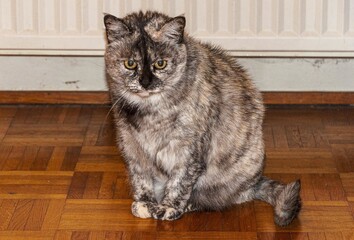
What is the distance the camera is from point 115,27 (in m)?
2.68

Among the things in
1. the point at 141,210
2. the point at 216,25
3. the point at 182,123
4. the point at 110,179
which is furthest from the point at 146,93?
the point at 216,25

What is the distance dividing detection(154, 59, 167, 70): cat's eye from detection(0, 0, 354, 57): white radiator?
2.65 feet

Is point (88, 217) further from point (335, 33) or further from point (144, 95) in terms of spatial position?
point (335, 33)

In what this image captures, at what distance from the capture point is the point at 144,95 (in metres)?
2.68

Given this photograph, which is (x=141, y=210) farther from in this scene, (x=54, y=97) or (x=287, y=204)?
(x=54, y=97)

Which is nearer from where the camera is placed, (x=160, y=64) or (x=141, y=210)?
(x=160, y=64)

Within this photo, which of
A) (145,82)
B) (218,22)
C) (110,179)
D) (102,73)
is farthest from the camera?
(102,73)

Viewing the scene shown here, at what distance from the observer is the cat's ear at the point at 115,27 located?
2660 mm

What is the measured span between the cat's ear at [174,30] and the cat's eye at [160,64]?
6 cm

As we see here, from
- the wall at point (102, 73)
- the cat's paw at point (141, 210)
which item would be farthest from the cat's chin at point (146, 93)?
the wall at point (102, 73)

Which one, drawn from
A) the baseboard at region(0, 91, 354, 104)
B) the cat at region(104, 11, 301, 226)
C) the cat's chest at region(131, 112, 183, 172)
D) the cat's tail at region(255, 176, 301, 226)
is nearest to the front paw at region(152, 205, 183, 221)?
the cat at region(104, 11, 301, 226)

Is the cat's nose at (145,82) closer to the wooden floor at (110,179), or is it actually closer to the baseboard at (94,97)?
the wooden floor at (110,179)

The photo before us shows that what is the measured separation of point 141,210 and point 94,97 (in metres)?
0.99

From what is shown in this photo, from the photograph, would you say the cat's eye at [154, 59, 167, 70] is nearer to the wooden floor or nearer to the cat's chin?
the cat's chin
